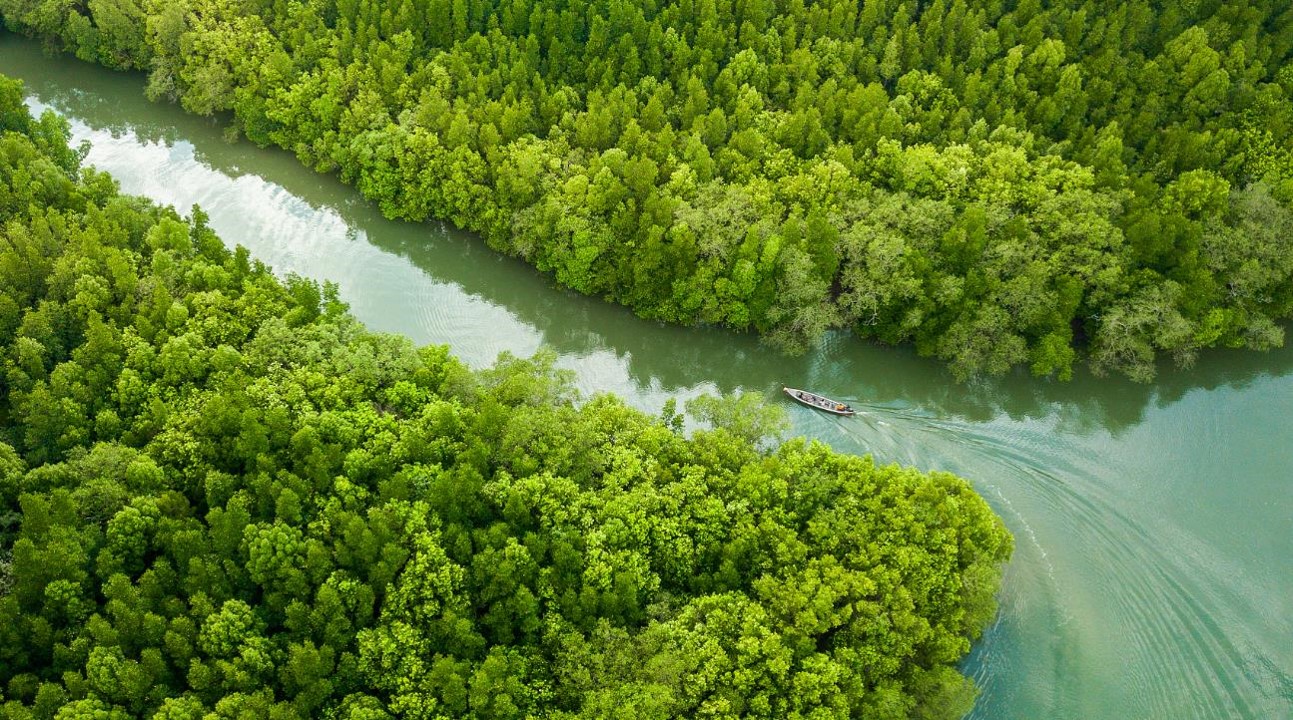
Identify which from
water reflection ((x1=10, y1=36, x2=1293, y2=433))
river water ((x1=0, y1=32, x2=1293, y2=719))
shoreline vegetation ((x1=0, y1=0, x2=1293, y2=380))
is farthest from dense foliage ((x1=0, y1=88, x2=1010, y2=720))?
shoreline vegetation ((x1=0, y1=0, x2=1293, y2=380))

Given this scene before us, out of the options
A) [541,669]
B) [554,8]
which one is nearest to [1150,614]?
[541,669]

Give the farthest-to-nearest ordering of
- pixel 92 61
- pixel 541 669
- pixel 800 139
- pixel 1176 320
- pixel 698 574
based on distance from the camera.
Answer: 1. pixel 92 61
2. pixel 800 139
3. pixel 1176 320
4. pixel 698 574
5. pixel 541 669

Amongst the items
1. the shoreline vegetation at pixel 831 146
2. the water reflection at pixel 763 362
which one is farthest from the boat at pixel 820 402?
the shoreline vegetation at pixel 831 146

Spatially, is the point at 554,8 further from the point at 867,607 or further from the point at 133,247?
the point at 867,607

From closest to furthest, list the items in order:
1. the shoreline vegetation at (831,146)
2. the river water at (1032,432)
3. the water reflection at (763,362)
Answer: the river water at (1032,432) → the shoreline vegetation at (831,146) → the water reflection at (763,362)

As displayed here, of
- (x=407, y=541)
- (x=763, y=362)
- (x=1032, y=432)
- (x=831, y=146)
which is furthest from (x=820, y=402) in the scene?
(x=407, y=541)

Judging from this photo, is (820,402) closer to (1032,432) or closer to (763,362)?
(763,362)

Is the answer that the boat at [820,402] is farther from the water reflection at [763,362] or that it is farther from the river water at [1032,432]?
the water reflection at [763,362]
